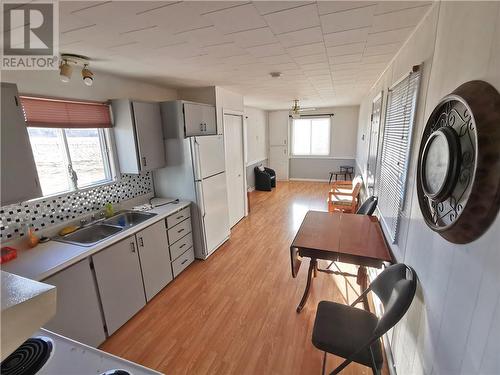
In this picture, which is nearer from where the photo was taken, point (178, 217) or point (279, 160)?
point (178, 217)

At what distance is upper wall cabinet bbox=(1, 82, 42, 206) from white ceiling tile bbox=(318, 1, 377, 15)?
209 cm

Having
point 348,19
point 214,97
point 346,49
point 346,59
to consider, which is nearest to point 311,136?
point 214,97

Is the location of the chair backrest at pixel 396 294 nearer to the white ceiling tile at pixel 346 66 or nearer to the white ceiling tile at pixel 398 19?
the white ceiling tile at pixel 398 19

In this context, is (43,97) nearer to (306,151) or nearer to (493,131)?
(493,131)

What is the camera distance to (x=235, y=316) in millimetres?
2307

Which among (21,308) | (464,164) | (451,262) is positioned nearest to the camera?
(21,308)

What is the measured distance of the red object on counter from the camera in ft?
5.66

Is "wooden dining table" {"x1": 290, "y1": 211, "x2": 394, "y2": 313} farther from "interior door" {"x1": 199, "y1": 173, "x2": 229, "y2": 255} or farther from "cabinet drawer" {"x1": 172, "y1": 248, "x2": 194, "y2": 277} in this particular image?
"cabinet drawer" {"x1": 172, "y1": 248, "x2": 194, "y2": 277}

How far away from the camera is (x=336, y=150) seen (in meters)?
7.64

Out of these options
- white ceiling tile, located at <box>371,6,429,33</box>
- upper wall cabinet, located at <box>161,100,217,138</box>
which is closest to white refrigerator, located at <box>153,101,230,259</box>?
upper wall cabinet, located at <box>161,100,217,138</box>

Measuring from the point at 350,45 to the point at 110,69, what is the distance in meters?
2.37

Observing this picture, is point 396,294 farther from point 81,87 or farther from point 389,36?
point 81,87

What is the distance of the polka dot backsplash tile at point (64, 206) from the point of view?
6.28ft

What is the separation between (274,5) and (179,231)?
8.29 feet
